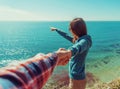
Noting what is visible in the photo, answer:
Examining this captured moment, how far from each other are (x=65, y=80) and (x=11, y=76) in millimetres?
30739

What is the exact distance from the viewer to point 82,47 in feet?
9.37

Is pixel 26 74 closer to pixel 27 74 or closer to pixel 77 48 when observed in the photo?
pixel 27 74

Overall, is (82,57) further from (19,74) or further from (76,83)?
(19,74)

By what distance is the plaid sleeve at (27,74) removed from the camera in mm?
616

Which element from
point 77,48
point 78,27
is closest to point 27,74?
point 77,48

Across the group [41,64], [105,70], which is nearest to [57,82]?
[105,70]

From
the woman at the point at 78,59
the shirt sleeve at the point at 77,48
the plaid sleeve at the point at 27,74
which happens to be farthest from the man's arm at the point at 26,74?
the woman at the point at 78,59

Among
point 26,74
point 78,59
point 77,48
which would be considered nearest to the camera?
point 26,74

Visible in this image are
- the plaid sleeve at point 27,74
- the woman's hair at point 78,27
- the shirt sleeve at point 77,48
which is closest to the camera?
the plaid sleeve at point 27,74

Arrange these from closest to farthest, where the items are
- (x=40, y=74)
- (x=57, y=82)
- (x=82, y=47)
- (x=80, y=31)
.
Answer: (x=40, y=74)
(x=82, y=47)
(x=80, y=31)
(x=57, y=82)

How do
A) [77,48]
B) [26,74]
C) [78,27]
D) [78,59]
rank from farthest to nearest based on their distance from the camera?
1. [78,59]
2. [78,27]
3. [77,48]
4. [26,74]

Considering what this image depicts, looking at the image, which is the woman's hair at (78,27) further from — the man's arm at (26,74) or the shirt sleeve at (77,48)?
the man's arm at (26,74)

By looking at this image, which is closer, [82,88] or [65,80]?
[82,88]

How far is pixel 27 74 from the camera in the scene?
703 millimetres
